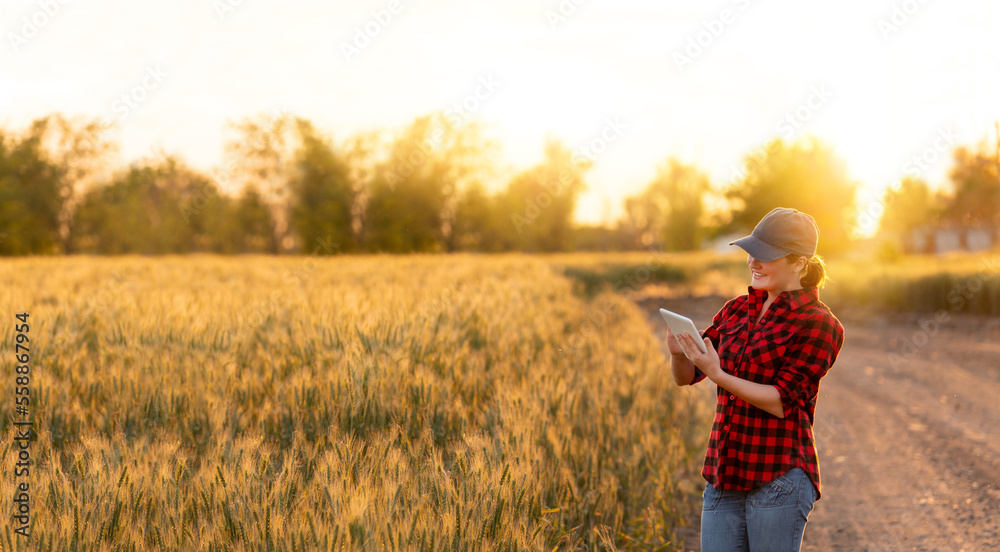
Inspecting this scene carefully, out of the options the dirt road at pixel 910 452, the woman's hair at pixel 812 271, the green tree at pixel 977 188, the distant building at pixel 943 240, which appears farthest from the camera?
the distant building at pixel 943 240

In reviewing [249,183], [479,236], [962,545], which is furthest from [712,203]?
[962,545]

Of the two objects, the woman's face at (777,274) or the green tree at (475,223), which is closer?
the woman's face at (777,274)

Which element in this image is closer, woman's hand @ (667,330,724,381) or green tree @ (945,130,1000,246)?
woman's hand @ (667,330,724,381)

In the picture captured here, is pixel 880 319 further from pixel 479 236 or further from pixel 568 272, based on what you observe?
pixel 479 236

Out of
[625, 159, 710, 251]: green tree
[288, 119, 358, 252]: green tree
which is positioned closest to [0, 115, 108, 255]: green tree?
[288, 119, 358, 252]: green tree

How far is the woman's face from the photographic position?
8.42ft

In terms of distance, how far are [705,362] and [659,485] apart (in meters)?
2.91

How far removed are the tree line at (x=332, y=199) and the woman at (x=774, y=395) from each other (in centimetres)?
4021

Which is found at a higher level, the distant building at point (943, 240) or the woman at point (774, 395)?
the distant building at point (943, 240)

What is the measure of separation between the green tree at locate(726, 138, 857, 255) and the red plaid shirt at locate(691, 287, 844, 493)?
157 feet

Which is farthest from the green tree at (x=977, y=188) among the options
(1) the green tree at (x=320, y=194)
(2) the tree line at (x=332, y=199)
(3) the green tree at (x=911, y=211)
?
(1) the green tree at (x=320, y=194)

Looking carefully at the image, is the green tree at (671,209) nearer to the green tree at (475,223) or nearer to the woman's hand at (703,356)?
the green tree at (475,223)

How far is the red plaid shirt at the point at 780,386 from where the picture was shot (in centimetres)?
246

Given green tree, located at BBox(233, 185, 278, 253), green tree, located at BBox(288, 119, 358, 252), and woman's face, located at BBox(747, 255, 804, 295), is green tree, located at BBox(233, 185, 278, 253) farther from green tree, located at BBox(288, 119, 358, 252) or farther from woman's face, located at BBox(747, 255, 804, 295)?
woman's face, located at BBox(747, 255, 804, 295)
